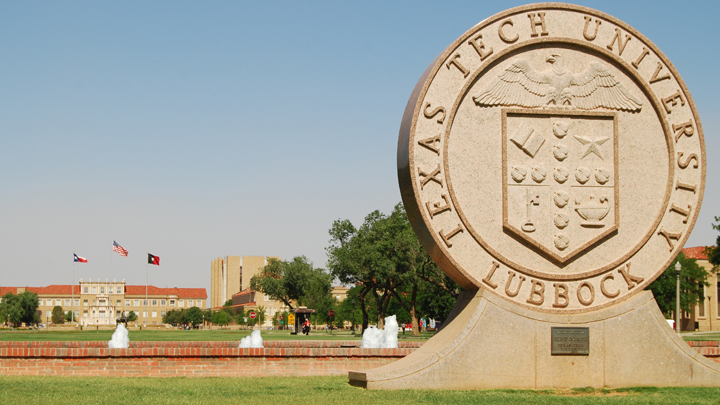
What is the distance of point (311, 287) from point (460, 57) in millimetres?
66727

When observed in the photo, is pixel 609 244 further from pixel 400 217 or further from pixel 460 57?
pixel 400 217

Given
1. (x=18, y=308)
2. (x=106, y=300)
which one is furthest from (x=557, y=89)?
(x=106, y=300)

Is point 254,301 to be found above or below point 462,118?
below

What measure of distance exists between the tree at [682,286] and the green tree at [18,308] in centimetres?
9355

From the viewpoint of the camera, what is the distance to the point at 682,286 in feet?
197

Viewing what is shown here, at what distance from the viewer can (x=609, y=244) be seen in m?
12.2

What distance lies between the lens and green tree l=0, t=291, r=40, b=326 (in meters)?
111

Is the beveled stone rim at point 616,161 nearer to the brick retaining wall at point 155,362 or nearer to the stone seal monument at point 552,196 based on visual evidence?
the stone seal monument at point 552,196

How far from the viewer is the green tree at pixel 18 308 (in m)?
111

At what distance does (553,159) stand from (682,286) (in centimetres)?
5394

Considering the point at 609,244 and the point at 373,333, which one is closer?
the point at 609,244

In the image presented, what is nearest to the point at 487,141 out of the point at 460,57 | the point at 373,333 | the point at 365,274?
the point at 460,57

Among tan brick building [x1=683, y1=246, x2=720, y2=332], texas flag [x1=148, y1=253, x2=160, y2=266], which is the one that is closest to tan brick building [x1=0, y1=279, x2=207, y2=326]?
texas flag [x1=148, y1=253, x2=160, y2=266]

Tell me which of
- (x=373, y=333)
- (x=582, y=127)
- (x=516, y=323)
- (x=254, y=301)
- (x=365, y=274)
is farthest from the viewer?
(x=254, y=301)
